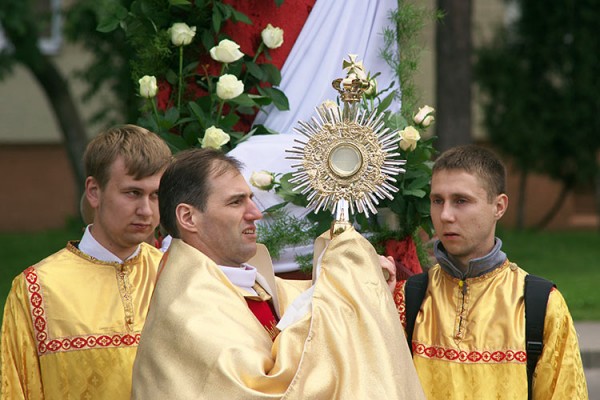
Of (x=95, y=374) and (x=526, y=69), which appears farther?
(x=526, y=69)

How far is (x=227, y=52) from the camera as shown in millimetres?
4402

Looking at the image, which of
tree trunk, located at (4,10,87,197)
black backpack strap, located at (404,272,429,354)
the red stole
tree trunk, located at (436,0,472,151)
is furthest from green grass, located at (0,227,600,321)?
the red stole

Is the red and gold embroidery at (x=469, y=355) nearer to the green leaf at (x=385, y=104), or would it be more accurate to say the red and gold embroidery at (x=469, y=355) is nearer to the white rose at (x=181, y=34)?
the green leaf at (x=385, y=104)

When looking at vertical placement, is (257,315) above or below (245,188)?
below

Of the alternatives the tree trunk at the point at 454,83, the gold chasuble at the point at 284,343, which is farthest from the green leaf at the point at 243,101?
the tree trunk at the point at 454,83

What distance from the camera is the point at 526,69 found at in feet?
58.2

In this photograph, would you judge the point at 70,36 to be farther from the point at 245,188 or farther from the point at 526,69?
the point at 245,188

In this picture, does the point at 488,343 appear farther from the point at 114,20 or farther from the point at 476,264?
the point at 114,20

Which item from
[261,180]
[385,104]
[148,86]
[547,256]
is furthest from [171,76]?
[547,256]

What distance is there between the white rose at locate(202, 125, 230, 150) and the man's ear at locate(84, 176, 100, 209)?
538mm

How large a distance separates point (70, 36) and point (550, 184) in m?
8.83

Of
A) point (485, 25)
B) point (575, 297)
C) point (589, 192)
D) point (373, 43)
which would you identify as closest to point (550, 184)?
point (589, 192)

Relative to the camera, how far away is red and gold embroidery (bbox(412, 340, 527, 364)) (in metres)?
3.58

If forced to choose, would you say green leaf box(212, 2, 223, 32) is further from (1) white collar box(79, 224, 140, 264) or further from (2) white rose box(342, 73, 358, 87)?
(2) white rose box(342, 73, 358, 87)
